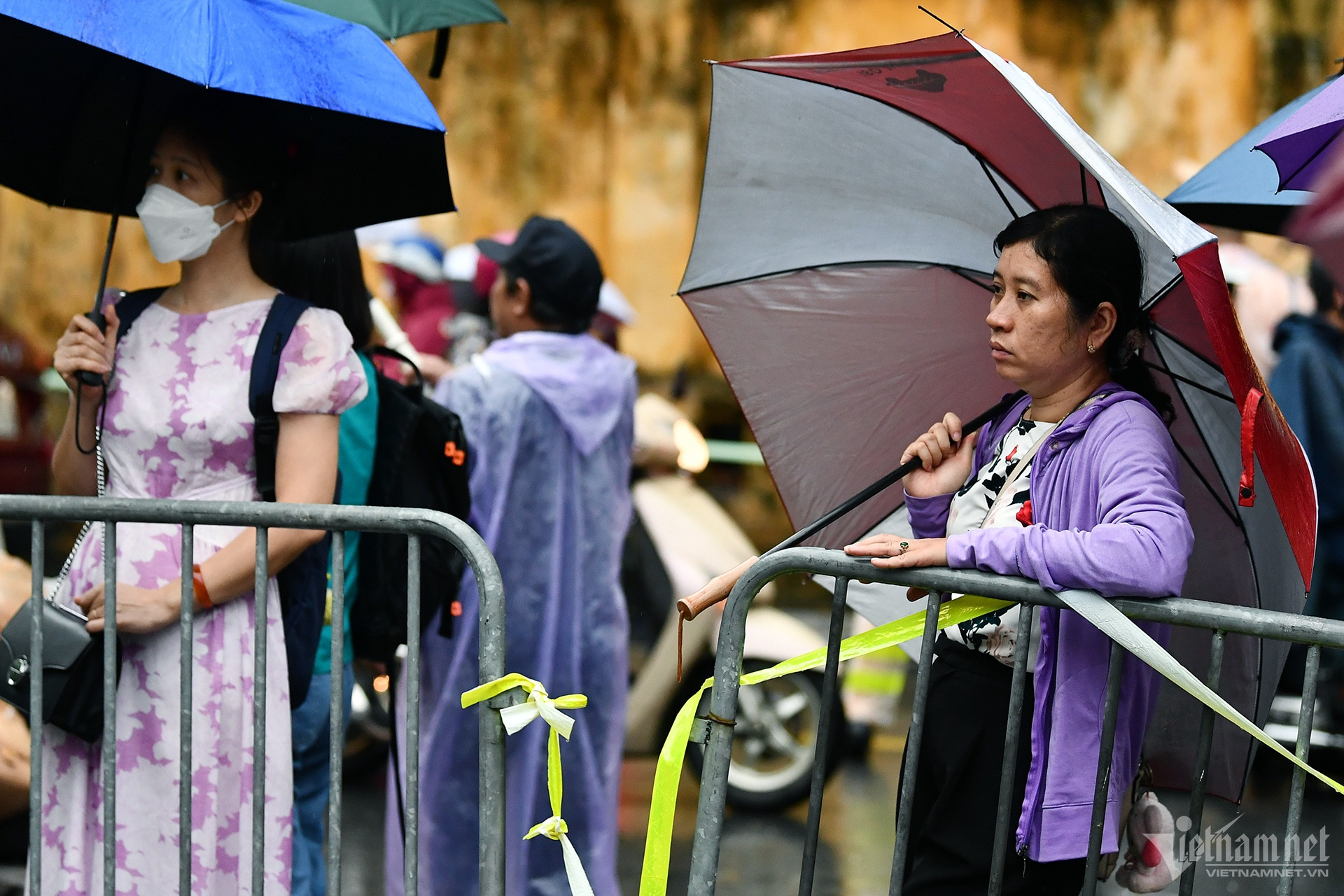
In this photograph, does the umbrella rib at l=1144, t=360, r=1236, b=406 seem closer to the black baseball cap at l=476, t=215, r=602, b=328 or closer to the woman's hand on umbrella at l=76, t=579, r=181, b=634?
the woman's hand on umbrella at l=76, t=579, r=181, b=634

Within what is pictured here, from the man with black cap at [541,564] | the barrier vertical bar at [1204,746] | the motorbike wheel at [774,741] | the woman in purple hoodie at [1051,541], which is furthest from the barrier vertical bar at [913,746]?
the motorbike wheel at [774,741]

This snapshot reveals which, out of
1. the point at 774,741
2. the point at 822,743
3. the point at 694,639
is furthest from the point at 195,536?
the point at 774,741

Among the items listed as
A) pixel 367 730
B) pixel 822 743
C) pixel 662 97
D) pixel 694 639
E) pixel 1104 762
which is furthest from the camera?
pixel 662 97

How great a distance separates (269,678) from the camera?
2924 mm

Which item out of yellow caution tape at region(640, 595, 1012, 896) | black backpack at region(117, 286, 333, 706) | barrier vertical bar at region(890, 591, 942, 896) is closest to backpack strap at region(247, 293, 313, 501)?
black backpack at region(117, 286, 333, 706)

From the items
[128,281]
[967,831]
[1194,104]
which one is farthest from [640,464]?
[128,281]

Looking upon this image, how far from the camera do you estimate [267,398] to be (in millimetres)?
2908

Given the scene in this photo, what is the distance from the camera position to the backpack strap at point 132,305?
302cm

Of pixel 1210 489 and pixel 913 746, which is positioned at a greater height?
pixel 1210 489

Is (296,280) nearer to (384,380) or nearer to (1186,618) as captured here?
(384,380)

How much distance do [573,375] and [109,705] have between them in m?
2.04

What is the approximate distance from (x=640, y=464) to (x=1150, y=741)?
338 centimetres

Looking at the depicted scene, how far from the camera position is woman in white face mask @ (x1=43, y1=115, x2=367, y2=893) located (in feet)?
9.39

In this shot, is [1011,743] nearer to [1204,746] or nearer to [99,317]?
[1204,746]
